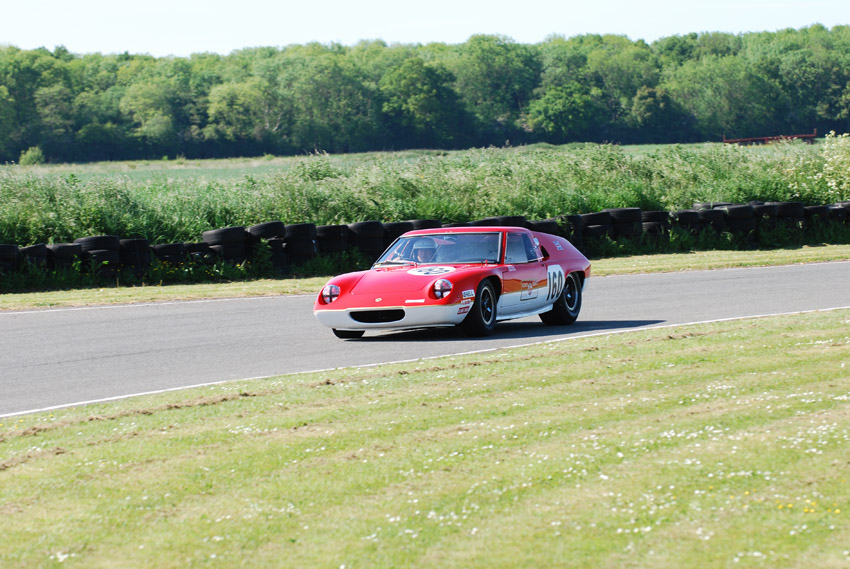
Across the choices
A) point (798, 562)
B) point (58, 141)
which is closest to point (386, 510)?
point (798, 562)

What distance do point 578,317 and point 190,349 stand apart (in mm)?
5262

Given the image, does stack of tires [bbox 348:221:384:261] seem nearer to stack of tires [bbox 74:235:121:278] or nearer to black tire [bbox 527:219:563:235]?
black tire [bbox 527:219:563:235]

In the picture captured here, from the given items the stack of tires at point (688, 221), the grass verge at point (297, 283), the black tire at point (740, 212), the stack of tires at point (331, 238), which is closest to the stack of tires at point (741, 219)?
the black tire at point (740, 212)

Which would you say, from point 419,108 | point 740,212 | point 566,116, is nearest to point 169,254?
point 740,212

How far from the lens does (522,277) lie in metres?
12.8

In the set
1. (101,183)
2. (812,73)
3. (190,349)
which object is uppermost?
(812,73)

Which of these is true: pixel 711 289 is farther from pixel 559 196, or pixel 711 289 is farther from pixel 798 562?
pixel 798 562

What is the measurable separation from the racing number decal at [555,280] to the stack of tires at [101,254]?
9.90 metres

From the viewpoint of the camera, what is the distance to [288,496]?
5.46 meters

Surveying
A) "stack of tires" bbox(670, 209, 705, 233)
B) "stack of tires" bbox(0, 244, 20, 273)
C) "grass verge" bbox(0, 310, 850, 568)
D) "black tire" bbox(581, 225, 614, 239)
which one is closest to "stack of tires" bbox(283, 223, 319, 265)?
"stack of tires" bbox(0, 244, 20, 273)

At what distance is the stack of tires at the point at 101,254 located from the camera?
19.9m

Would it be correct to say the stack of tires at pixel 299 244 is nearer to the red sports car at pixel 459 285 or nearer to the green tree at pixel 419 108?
the red sports car at pixel 459 285

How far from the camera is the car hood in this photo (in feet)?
39.5

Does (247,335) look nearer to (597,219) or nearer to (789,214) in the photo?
(597,219)
